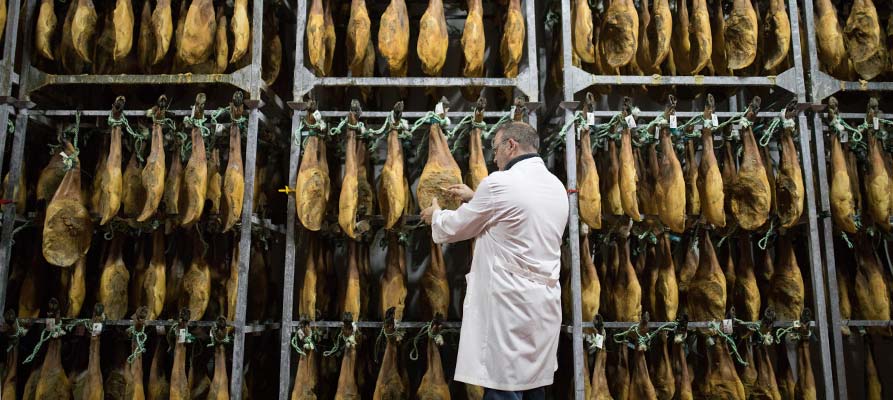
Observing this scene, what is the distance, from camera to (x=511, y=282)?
4.16 m

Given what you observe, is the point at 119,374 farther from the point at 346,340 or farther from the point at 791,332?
→ the point at 791,332

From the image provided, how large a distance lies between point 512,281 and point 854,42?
12.1 feet

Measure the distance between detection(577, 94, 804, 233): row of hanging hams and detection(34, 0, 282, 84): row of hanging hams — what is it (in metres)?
2.86

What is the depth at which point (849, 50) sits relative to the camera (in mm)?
5773

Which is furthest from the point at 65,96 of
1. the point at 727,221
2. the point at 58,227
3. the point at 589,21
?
the point at 727,221

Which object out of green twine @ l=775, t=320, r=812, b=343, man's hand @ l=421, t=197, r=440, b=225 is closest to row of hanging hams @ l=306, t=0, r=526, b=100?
man's hand @ l=421, t=197, r=440, b=225

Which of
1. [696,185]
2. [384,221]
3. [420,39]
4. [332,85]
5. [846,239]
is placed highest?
[420,39]

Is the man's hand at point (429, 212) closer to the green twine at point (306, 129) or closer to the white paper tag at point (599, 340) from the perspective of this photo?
the green twine at point (306, 129)

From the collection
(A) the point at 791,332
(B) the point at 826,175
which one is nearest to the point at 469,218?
(A) the point at 791,332

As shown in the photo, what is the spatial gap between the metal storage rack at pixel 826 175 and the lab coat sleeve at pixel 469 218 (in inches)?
115

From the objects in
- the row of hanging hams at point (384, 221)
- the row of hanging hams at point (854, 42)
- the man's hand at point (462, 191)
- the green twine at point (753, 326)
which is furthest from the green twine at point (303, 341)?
the row of hanging hams at point (854, 42)

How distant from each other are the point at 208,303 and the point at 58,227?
121cm

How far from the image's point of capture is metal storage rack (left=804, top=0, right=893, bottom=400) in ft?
17.6

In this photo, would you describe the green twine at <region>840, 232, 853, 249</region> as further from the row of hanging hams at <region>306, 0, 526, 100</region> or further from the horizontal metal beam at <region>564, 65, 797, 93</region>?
the row of hanging hams at <region>306, 0, 526, 100</region>
